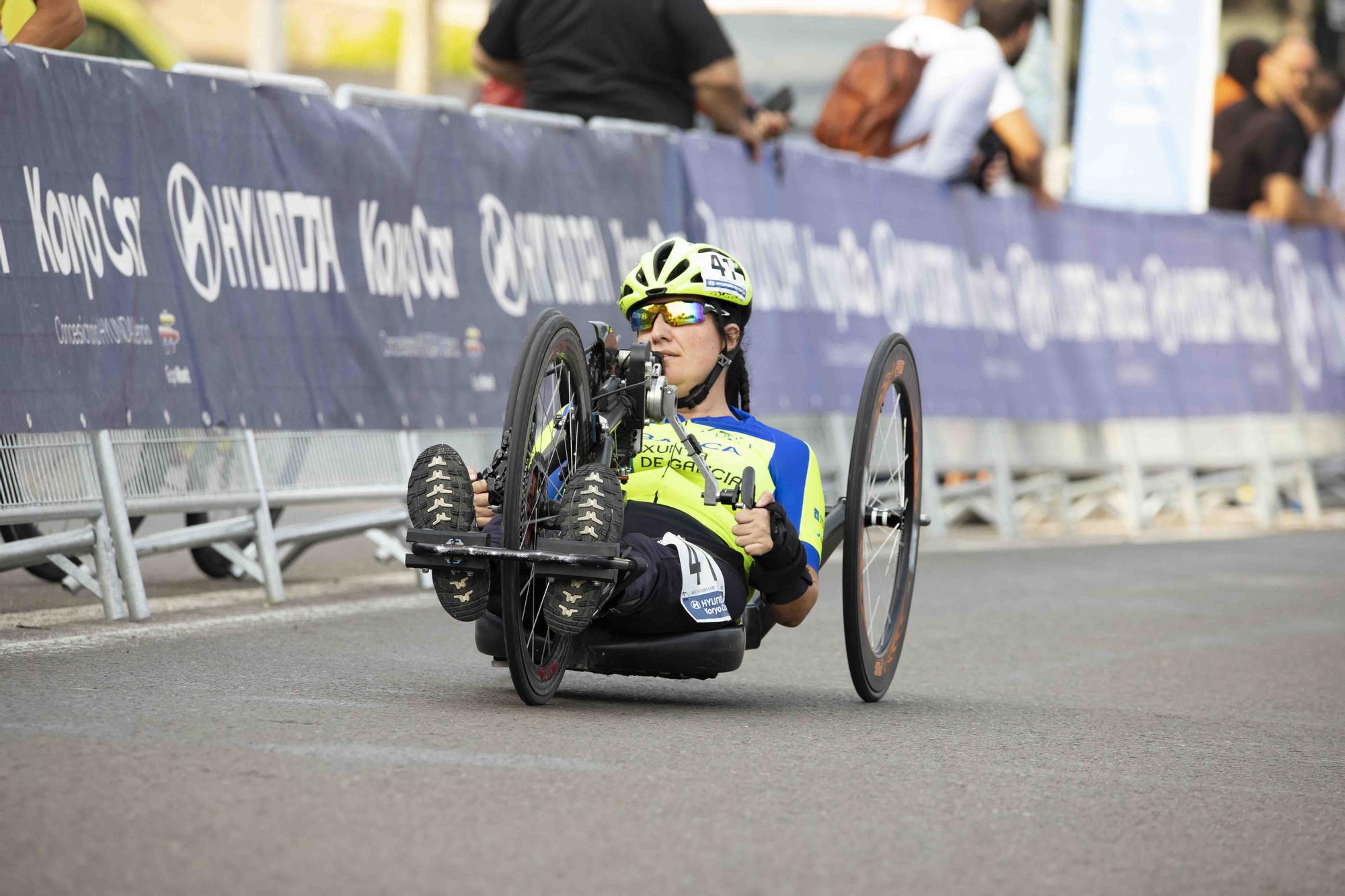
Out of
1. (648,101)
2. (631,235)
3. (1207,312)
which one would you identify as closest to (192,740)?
(631,235)

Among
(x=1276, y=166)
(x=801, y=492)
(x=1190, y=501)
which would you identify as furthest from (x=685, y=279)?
(x=1276, y=166)

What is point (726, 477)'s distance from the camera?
680 cm

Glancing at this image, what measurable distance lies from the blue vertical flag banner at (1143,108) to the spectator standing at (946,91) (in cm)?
561

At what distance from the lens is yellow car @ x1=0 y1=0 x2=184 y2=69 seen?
16.8m

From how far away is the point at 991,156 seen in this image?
1560cm

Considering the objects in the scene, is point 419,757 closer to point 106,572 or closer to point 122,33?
point 106,572

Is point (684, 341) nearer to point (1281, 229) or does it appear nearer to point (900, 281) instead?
point (900, 281)

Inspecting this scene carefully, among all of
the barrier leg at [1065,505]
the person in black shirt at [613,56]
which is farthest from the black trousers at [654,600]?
the barrier leg at [1065,505]

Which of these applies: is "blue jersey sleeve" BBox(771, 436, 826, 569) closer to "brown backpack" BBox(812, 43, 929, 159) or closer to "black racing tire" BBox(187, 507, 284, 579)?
"black racing tire" BBox(187, 507, 284, 579)

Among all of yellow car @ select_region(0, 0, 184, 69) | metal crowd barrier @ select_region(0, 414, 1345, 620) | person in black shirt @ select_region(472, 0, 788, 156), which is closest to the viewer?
metal crowd barrier @ select_region(0, 414, 1345, 620)

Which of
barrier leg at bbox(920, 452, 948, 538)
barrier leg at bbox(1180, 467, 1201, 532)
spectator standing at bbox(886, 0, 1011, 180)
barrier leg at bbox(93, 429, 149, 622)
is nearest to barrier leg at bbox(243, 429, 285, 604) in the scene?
barrier leg at bbox(93, 429, 149, 622)

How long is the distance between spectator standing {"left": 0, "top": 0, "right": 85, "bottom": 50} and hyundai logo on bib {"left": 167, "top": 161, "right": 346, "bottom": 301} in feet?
2.35

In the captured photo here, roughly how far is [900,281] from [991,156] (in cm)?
167

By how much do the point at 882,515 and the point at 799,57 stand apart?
20.2 m
